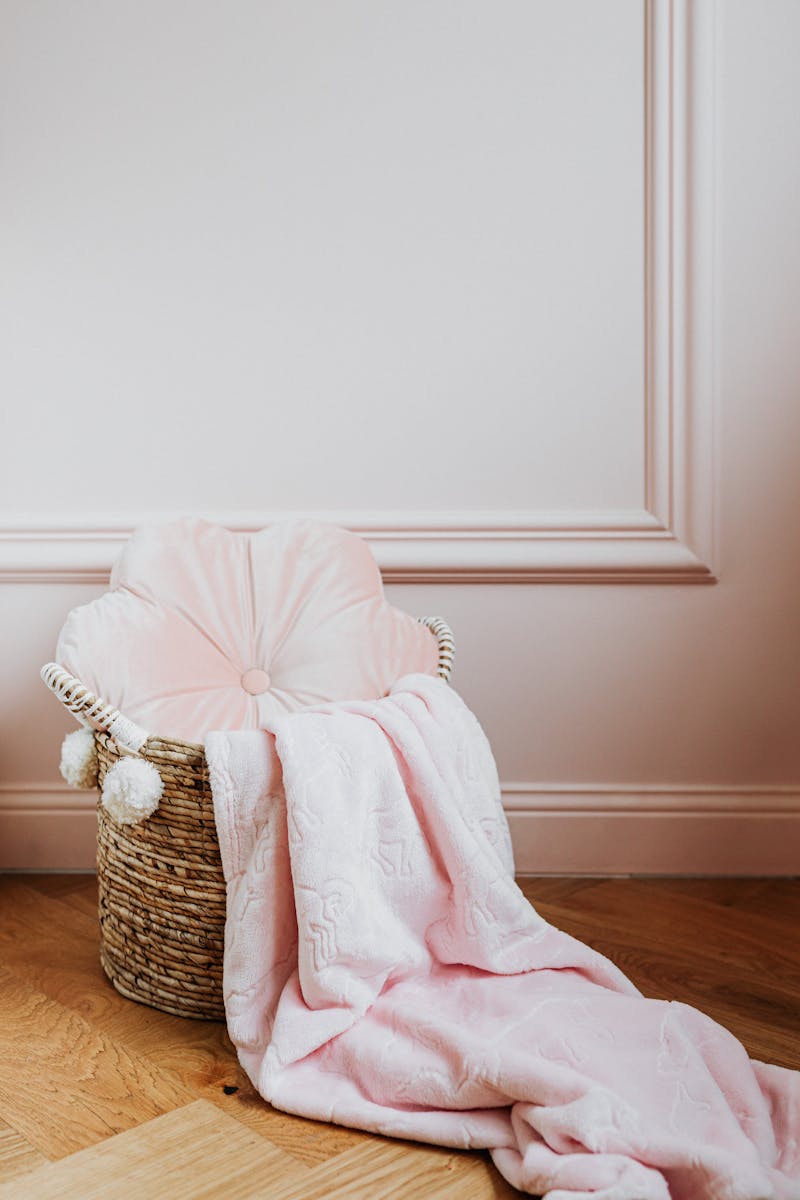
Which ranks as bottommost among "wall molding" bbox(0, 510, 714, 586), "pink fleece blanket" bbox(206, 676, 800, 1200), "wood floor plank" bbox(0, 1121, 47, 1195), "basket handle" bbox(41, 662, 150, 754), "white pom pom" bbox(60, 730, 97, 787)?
"wood floor plank" bbox(0, 1121, 47, 1195)

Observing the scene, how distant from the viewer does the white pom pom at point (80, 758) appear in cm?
132

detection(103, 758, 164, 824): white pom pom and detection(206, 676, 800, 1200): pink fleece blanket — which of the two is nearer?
detection(206, 676, 800, 1200): pink fleece blanket

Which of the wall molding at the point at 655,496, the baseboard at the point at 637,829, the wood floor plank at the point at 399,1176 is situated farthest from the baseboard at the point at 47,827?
the wood floor plank at the point at 399,1176

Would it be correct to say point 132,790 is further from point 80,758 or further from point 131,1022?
point 131,1022

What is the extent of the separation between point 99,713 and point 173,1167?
51 centimetres

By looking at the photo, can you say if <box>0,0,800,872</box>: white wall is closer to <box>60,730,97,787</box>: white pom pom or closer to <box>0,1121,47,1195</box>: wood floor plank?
<box>60,730,97,787</box>: white pom pom

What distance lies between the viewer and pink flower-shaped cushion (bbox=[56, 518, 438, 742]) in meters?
1.37

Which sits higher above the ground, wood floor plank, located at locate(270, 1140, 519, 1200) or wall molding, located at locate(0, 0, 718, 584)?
wall molding, located at locate(0, 0, 718, 584)

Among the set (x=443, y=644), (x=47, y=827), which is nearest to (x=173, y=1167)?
(x=443, y=644)

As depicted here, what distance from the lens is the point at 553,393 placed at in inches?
68.4

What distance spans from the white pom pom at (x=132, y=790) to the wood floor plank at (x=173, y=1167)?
1.09 ft

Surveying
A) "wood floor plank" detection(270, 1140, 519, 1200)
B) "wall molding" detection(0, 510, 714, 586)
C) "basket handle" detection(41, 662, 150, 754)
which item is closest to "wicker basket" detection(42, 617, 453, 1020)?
"basket handle" detection(41, 662, 150, 754)

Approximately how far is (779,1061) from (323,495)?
1.10 m

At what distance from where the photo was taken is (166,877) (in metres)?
1.25
